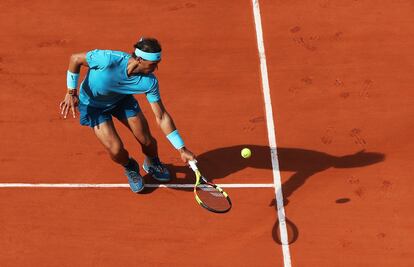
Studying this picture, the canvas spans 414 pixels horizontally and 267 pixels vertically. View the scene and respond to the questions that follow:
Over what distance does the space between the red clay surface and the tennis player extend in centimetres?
116

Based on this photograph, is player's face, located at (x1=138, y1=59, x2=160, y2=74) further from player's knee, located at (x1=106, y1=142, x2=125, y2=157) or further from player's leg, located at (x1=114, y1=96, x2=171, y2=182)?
player's knee, located at (x1=106, y1=142, x2=125, y2=157)

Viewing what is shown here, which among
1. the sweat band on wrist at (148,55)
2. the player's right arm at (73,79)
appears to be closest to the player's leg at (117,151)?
the player's right arm at (73,79)

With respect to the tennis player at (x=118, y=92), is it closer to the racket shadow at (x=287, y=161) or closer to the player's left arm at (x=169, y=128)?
the player's left arm at (x=169, y=128)

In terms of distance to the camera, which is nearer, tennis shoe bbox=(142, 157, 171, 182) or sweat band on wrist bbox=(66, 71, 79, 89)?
sweat band on wrist bbox=(66, 71, 79, 89)

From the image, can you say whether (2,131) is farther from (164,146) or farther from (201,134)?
(201,134)

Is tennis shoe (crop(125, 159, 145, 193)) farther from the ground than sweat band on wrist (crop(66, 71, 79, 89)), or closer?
closer

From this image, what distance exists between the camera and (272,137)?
8.59 m

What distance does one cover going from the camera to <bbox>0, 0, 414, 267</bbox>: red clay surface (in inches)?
292

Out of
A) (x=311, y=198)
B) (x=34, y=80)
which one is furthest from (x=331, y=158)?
(x=34, y=80)

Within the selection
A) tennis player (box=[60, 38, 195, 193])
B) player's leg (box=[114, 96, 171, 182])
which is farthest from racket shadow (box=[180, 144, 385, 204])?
tennis player (box=[60, 38, 195, 193])

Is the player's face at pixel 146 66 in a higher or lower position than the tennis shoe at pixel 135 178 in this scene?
higher

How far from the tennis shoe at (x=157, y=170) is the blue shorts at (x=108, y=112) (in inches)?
37.7

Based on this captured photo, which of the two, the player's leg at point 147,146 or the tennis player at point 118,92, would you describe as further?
the player's leg at point 147,146

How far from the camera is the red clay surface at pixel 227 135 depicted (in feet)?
24.3
